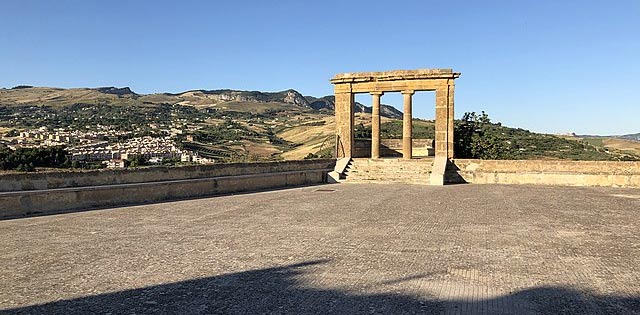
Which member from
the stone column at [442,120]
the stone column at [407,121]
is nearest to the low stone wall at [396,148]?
the stone column at [407,121]

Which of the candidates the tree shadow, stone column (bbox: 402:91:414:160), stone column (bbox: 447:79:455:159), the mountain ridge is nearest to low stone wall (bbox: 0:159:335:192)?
stone column (bbox: 402:91:414:160)

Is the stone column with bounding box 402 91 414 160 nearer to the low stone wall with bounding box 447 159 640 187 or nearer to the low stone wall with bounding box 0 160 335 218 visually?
the low stone wall with bounding box 447 159 640 187

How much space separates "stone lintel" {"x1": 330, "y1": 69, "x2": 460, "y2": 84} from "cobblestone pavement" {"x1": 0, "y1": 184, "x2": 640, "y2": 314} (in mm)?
10243

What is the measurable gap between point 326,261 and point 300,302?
1732mm

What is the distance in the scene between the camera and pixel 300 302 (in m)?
5.03

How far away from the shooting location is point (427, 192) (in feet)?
53.0

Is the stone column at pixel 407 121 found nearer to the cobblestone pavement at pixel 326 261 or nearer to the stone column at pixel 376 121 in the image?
the stone column at pixel 376 121

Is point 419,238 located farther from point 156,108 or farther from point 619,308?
point 156,108

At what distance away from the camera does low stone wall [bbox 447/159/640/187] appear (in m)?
18.1

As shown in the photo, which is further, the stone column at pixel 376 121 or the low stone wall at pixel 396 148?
the low stone wall at pixel 396 148

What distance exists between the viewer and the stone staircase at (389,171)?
20.1 meters

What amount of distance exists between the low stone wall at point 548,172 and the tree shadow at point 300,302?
582 inches

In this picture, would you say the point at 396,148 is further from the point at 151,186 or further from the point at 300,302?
the point at 300,302

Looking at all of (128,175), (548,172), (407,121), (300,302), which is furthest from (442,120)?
(300,302)
